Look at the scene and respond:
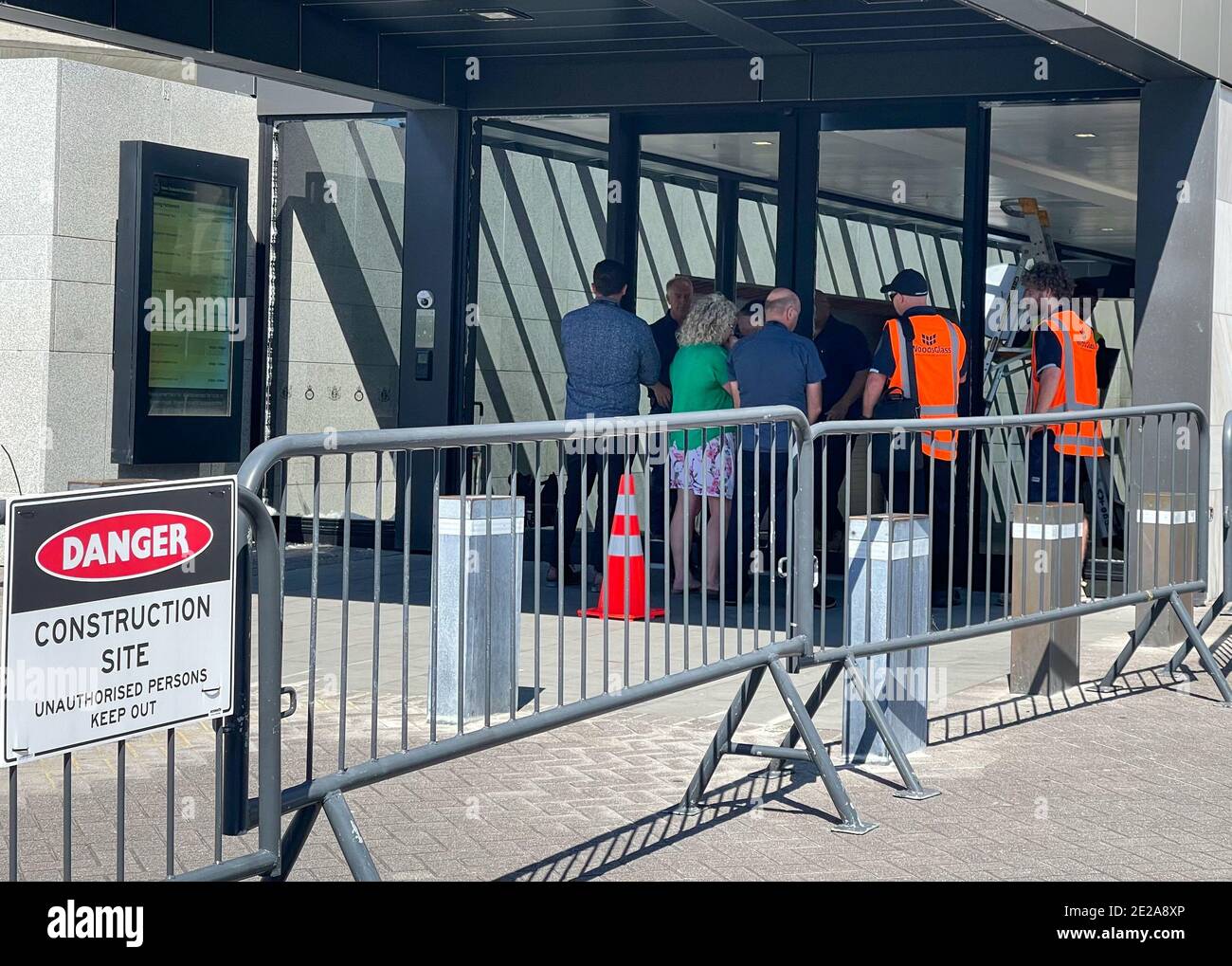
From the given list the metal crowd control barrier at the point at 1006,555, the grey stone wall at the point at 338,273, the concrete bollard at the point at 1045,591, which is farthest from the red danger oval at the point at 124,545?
the grey stone wall at the point at 338,273

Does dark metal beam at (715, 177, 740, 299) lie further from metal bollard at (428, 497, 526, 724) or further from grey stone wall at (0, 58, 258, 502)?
metal bollard at (428, 497, 526, 724)

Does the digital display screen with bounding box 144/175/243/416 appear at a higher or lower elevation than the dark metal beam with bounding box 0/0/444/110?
lower

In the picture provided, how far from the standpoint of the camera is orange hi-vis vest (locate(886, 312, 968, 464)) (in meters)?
10.7

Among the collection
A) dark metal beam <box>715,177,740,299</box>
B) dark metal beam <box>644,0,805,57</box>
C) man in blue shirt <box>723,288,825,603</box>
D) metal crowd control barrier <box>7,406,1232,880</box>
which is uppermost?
dark metal beam <box>644,0,805,57</box>

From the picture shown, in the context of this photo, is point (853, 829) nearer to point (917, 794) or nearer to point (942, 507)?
point (917, 794)

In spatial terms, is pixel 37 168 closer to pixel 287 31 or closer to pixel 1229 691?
pixel 287 31

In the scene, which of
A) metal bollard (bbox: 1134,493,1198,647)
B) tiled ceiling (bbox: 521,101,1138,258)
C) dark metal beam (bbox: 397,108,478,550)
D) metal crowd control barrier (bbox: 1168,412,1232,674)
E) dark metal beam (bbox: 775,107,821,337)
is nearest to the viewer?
metal crowd control barrier (bbox: 1168,412,1232,674)

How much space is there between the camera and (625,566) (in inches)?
243

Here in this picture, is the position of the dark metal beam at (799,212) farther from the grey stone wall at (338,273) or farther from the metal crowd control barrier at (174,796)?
the metal crowd control barrier at (174,796)

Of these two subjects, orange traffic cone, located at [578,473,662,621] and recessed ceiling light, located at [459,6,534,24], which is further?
recessed ceiling light, located at [459,6,534,24]

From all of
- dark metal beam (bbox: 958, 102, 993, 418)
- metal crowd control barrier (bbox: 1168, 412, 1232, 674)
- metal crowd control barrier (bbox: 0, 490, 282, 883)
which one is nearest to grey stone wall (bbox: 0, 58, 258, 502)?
metal crowd control barrier (bbox: 0, 490, 282, 883)

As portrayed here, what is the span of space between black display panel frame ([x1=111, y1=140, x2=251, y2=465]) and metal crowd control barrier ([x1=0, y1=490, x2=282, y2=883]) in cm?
436

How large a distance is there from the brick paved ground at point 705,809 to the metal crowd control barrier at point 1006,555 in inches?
10.4
